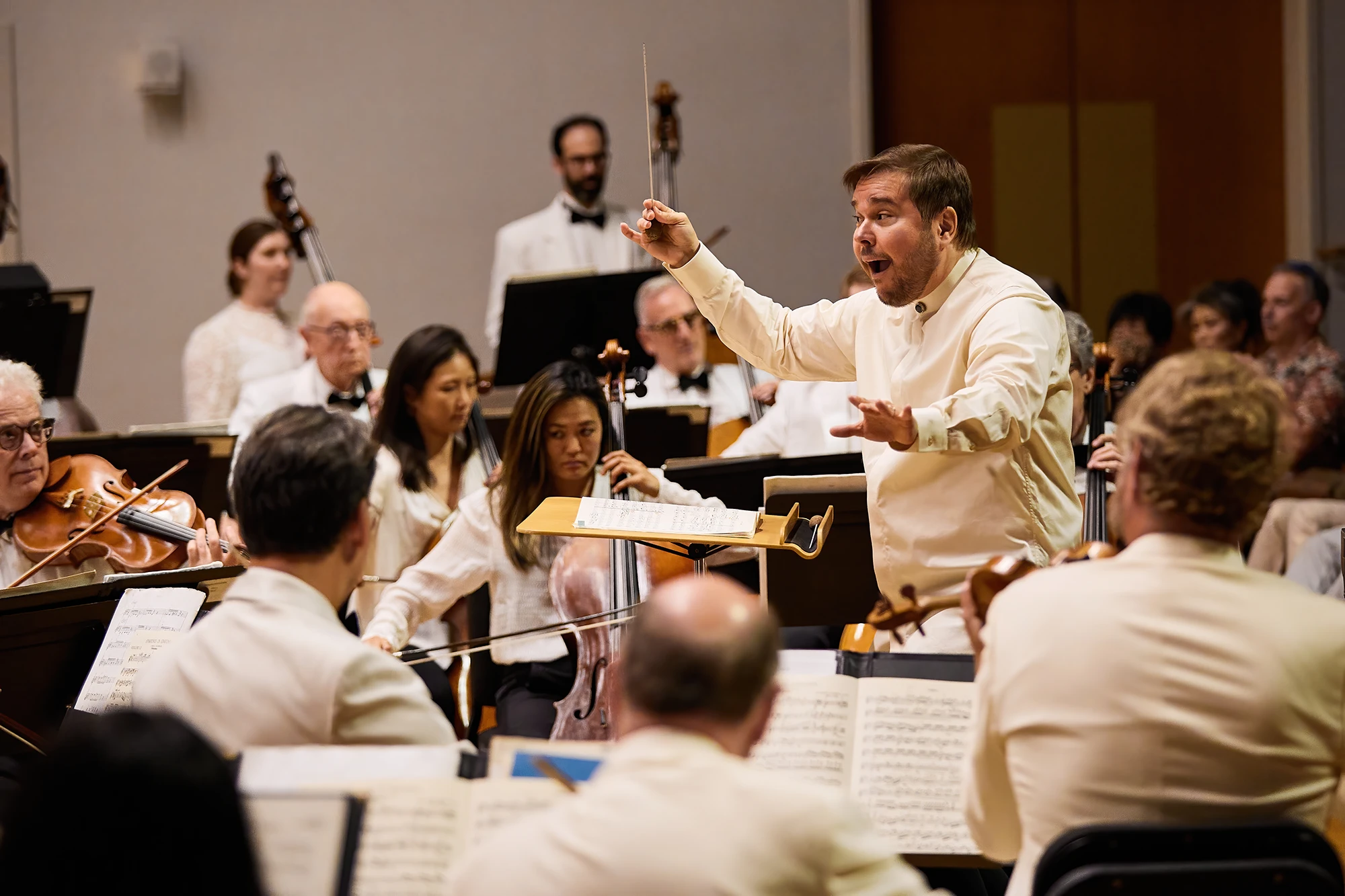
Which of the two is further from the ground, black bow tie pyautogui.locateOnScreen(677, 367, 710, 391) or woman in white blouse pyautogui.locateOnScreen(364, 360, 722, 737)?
black bow tie pyautogui.locateOnScreen(677, 367, 710, 391)

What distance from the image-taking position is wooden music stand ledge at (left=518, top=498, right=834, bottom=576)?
Answer: 244 centimetres

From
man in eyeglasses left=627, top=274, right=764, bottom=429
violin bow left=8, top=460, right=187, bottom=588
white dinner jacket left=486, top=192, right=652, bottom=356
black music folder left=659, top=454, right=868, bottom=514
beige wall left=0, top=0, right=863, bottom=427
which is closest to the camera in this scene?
violin bow left=8, top=460, right=187, bottom=588

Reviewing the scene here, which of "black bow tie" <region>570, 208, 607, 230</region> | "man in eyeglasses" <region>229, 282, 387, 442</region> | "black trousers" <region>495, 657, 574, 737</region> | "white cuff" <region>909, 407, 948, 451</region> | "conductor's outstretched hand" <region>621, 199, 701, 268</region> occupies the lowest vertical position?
"black trousers" <region>495, 657, 574, 737</region>

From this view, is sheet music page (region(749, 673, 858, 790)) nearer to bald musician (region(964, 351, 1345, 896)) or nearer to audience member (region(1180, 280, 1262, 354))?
bald musician (region(964, 351, 1345, 896))

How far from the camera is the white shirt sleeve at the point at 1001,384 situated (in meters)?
2.30

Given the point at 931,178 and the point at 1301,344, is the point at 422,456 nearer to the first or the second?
the point at 931,178

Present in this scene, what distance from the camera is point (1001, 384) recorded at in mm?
2389

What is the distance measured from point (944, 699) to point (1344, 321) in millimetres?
5830

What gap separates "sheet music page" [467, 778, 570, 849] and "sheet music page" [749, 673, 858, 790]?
48 cm

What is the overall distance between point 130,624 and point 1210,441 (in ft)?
5.58

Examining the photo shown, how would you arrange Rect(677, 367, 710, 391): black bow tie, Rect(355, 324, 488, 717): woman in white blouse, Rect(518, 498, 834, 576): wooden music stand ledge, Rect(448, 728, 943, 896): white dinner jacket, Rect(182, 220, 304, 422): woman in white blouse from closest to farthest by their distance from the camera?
Rect(448, 728, 943, 896): white dinner jacket < Rect(518, 498, 834, 576): wooden music stand ledge < Rect(355, 324, 488, 717): woman in white blouse < Rect(677, 367, 710, 391): black bow tie < Rect(182, 220, 304, 422): woman in white blouse

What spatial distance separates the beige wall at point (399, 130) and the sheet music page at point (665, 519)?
4662mm

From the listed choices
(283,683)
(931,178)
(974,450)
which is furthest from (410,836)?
(931,178)

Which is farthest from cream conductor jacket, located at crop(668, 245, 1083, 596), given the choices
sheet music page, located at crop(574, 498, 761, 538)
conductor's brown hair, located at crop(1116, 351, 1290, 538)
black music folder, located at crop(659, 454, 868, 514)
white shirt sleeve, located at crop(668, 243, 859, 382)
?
conductor's brown hair, located at crop(1116, 351, 1290, 538)
